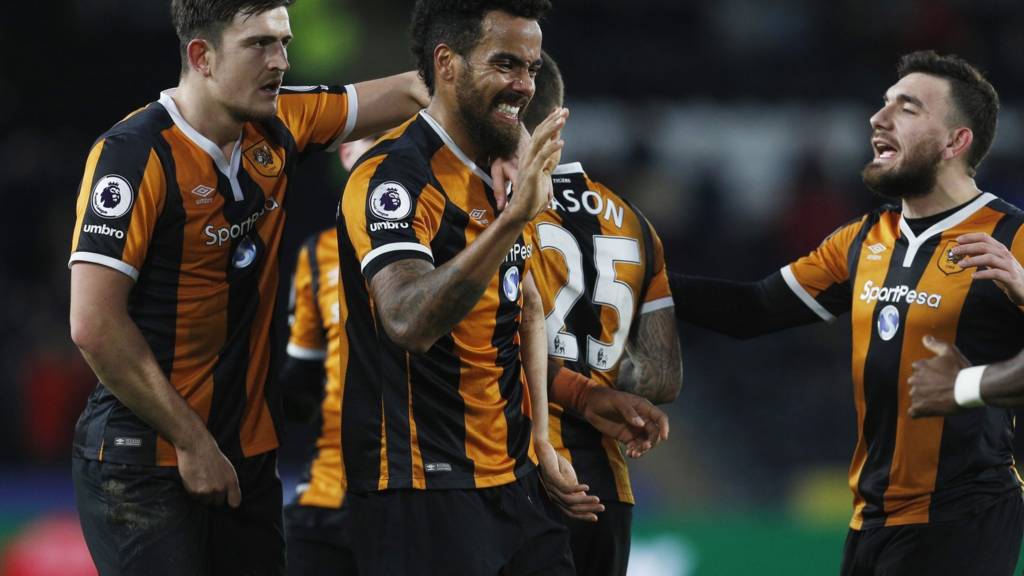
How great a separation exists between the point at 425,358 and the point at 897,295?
6.35 ft

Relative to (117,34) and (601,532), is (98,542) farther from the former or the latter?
(117,34)

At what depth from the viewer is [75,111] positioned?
12.3m

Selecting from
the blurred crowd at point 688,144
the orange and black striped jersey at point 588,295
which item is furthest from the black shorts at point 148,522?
the blurred crowd at point 688,144

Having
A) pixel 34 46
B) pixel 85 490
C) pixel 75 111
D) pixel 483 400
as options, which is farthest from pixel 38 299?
pixel 483 400

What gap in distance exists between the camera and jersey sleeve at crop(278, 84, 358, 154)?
4.59m

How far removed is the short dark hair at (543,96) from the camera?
4.67 meters

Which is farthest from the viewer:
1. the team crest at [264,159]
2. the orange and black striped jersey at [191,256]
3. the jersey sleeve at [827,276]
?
the jersey sleeve at [827,276]

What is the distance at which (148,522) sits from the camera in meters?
4.12

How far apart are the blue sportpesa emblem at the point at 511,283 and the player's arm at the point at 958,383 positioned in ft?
4.38

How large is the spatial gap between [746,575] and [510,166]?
4410 mm

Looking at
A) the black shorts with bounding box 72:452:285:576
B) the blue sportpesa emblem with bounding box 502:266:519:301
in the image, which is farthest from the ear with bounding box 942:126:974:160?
the black shorts with bounding box 72:452:285:576

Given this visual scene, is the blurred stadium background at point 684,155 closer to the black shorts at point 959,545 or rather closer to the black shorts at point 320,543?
the black shorts at point 320,543

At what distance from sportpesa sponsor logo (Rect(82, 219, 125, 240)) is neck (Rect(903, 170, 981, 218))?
2.86m

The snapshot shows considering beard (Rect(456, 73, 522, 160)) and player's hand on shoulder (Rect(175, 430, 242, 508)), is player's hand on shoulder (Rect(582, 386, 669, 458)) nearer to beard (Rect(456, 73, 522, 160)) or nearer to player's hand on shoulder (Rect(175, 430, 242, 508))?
beard (Rect(456, 73, 522, 160))
